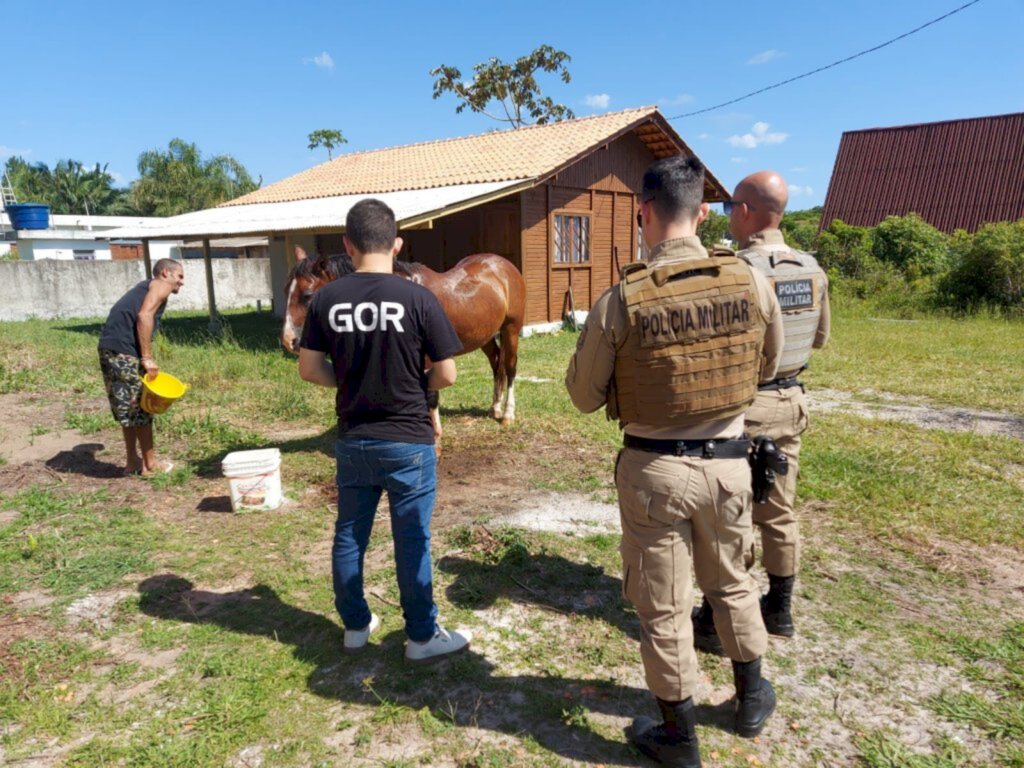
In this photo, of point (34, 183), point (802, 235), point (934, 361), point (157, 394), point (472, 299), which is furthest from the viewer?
point (34, 183)

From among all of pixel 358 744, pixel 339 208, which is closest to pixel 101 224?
pixel 339 208

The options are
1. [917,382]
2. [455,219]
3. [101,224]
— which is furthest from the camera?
[101,224]

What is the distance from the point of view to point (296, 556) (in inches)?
Result: 151

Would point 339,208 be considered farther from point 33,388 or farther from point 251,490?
point 251,490

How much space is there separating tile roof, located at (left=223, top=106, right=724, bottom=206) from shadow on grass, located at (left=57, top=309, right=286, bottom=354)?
11.2 ft

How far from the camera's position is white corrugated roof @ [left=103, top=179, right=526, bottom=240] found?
35.4ft

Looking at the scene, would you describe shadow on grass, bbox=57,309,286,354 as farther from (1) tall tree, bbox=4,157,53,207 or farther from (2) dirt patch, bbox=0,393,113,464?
(1) tall tree, bbox=4,157,53,207

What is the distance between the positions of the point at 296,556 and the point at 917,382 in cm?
793

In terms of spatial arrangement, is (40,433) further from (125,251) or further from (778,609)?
(125,251)

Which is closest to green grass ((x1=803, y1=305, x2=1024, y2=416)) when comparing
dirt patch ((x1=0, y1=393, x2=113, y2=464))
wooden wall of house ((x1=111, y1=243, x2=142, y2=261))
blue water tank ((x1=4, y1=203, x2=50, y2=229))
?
dirt patch ((x1=0, y1=393, x2=113, y2=464))

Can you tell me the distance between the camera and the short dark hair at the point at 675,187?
2.04m

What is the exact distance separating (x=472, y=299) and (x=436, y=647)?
3812 mm

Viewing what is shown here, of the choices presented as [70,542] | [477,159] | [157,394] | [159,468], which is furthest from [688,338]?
[477,159]

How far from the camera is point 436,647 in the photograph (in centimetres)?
282
